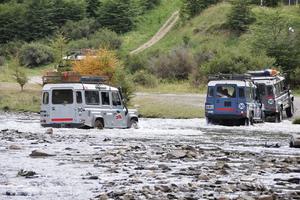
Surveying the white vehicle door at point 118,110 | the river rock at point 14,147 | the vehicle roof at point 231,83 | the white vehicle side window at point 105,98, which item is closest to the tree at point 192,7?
the vehicle roof at point 231,83

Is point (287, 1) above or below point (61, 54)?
above

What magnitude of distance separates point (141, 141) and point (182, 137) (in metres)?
3.38

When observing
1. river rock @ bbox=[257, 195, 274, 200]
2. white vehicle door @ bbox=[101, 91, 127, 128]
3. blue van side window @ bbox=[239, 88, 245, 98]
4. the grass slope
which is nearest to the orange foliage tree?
blue van side window @ bbox=[239, 88, 245, 98]

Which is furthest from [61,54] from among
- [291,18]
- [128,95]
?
[291,18]

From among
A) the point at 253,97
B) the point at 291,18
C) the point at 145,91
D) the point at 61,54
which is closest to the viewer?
the point at 253,97

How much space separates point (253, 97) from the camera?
4156cm

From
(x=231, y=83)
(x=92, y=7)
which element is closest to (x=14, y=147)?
(x=231, y=83)

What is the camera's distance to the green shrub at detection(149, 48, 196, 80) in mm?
81188

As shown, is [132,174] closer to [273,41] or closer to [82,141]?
[82,141]

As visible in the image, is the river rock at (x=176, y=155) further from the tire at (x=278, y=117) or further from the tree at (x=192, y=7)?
the tree at (x=192, y=7)

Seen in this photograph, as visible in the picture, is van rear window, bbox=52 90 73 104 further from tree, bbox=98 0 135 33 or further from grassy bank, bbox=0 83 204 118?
tree, bbox=98 0 135 33

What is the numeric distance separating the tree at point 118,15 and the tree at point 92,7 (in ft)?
21.2

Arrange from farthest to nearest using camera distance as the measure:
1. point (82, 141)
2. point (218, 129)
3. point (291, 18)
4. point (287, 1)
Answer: point (287, 1), point (291, 18), point (218, 129), point (82, 141)

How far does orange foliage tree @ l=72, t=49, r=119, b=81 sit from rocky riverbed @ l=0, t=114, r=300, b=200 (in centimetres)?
2698
